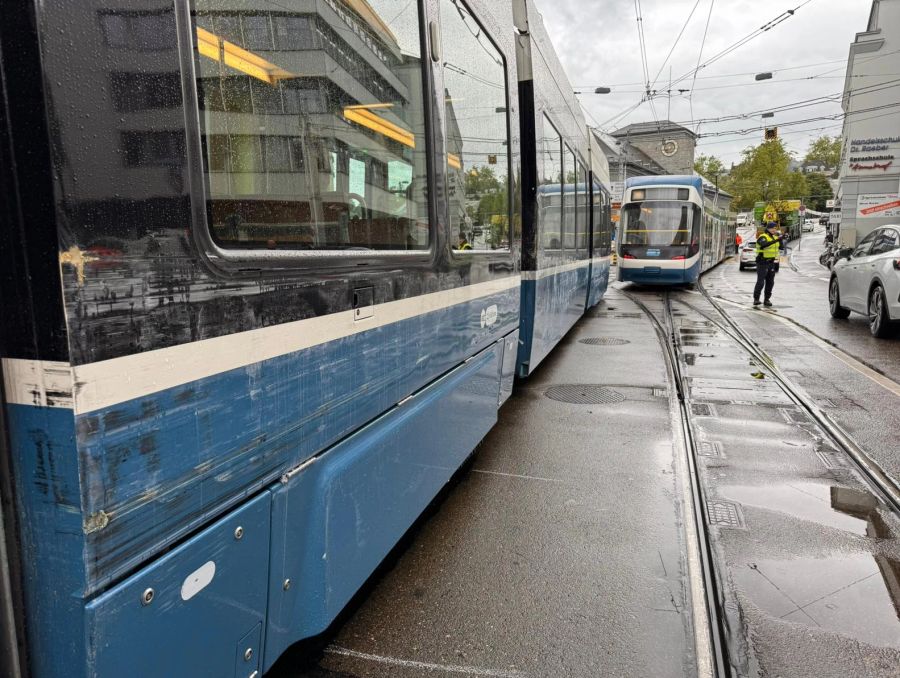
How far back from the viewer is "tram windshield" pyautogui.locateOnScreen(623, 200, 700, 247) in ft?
58.9

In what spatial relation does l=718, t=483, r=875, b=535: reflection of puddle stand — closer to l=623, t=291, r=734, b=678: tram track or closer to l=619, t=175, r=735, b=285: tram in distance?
l=623, t=291, r=734, b=678: tram track

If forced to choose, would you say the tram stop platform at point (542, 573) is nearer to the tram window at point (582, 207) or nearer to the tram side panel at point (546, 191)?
the tram side panel at point (546, 191)

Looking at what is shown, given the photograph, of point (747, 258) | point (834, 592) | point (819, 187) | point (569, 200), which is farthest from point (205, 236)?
point (819, 187)

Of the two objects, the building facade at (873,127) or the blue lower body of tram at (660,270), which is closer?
the blue lower body of tram at (660,270)

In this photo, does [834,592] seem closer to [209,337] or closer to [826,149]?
[209,337]

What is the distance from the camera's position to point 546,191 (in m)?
6.16

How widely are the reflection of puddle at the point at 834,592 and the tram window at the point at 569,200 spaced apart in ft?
16.5

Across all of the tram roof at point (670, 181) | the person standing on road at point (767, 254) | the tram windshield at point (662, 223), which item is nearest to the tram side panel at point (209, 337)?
the person standing on road at point (767, 254)

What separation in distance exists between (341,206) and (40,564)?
1.33 meters

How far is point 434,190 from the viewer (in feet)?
9.80

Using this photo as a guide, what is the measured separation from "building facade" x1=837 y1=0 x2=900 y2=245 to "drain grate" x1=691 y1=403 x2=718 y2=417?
34826mm

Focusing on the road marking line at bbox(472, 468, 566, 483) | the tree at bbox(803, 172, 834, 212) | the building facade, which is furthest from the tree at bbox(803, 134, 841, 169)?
the road marking line at bbox(472, 468, 566, 483)

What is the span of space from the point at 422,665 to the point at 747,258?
33.4 metres

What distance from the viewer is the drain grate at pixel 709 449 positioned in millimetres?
4820
